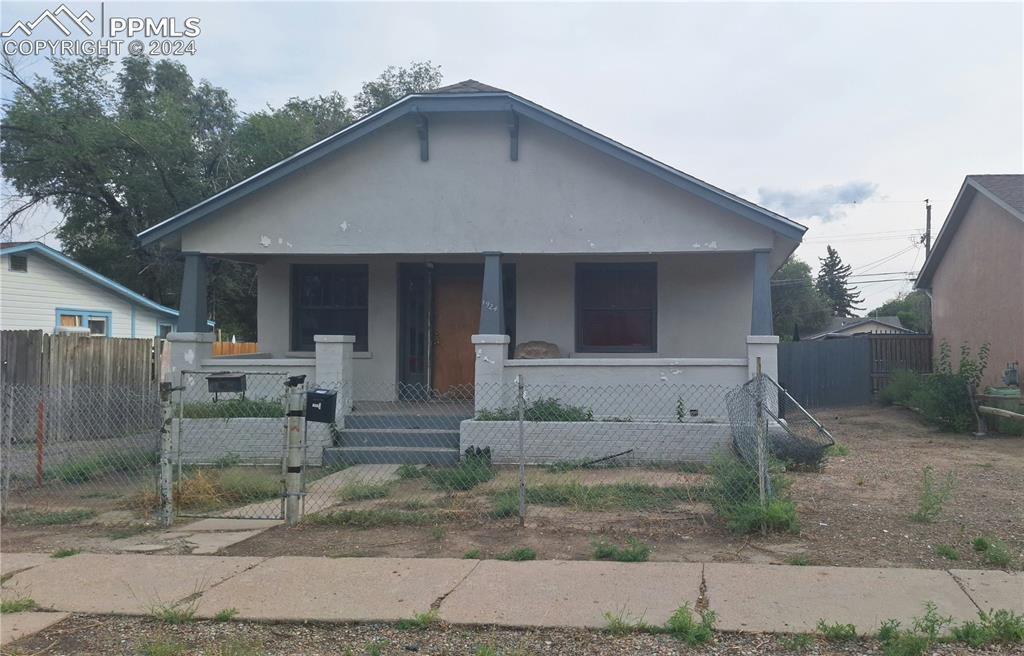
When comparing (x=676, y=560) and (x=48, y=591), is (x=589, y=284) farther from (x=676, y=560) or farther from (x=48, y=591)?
(x=48, y=591)

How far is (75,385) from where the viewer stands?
47.8 ft

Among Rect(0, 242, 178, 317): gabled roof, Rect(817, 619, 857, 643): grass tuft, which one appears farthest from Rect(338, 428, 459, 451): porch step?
Rect(0, 242, 178, 317): gabled roof

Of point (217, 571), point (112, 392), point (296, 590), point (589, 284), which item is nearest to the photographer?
point (296, 590)

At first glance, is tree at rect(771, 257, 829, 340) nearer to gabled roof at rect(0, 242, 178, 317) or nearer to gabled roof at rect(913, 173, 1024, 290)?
gabled roof at rect(913, 173, 1024, 290)

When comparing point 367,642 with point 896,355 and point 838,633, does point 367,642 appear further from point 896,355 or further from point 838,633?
point 896,355

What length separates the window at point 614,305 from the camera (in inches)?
525

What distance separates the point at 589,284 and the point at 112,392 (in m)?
9.01

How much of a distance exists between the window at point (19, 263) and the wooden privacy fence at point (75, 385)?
398 cm

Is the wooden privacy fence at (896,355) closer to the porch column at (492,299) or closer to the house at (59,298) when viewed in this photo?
the porch column at (492,299)

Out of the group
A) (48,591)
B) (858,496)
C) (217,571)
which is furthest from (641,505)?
(48,591)

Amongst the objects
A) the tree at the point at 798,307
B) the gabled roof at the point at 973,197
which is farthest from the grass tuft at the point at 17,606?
the tree at the point at 798,307

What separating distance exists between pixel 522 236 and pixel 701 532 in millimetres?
5863

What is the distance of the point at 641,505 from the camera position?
788 centimetres

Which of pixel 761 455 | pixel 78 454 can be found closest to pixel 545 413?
pixel 761 455
